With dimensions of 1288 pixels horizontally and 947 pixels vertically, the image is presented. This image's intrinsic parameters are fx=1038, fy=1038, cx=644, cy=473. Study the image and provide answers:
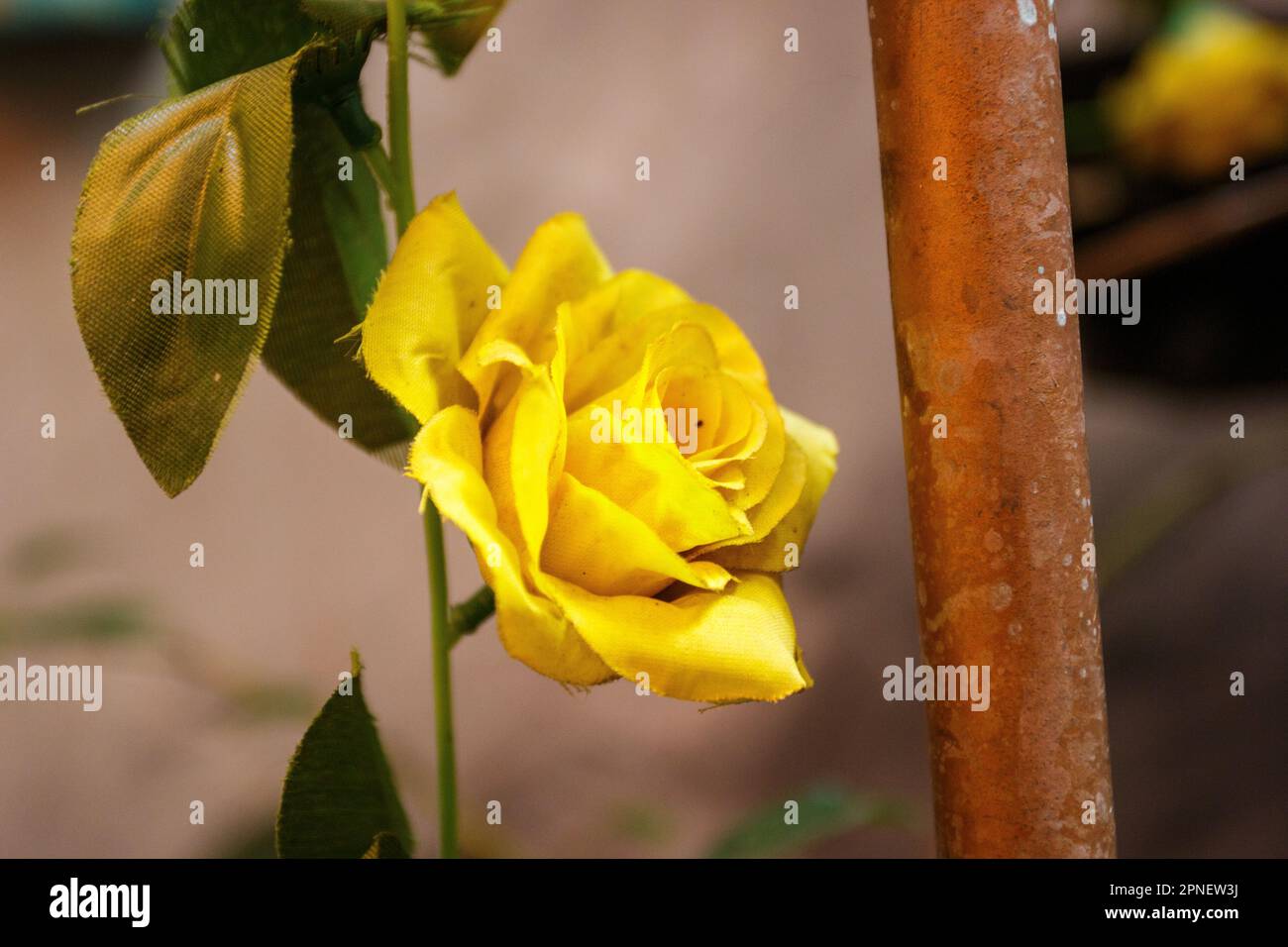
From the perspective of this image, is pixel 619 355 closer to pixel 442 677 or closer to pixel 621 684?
pixel 442 677

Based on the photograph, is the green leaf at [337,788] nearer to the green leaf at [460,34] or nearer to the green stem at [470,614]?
the green stem at [470,614]

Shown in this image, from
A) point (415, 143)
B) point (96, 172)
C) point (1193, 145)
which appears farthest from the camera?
point (415, 143)

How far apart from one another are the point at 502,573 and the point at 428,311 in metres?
0.09

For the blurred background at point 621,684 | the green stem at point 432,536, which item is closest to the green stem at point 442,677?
the green stem at point 432,536

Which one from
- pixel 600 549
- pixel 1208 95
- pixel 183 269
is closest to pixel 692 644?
pixel 600 549

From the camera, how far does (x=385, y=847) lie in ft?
0.99

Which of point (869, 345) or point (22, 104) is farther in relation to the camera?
point (22, 104)

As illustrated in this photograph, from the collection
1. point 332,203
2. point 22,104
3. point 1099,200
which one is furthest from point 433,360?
point 22,104

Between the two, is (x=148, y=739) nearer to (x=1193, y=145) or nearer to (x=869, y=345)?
(x=869, y=345)

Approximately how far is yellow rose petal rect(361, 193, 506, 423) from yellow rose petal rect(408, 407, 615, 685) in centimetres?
2

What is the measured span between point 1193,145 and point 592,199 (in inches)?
22.5

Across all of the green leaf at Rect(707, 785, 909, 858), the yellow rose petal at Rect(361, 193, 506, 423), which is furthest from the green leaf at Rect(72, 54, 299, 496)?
the green leaf at Rect(707, 785, 909, 858)
